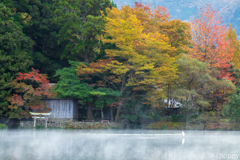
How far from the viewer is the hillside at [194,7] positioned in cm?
12462

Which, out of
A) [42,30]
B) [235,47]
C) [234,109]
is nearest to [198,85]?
[234,109]

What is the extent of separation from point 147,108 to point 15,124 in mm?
12870

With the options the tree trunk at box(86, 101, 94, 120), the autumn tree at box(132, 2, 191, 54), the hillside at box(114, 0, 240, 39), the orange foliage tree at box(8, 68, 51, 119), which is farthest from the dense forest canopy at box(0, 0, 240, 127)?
the hillside at box(114, 0, 240, 39)

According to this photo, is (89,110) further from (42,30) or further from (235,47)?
(235,47)

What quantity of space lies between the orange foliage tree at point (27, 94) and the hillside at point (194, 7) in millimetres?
104625

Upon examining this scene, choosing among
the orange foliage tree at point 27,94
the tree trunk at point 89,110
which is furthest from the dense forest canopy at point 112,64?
the tree trunk at point 89,110

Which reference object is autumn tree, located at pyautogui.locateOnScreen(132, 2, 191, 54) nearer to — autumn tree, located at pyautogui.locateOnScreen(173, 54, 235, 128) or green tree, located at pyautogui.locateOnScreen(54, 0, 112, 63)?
autumn tree, located at pyautogui.locateOnScreen(173, 54, 235, 128)

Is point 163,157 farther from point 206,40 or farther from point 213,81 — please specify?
point 206,40

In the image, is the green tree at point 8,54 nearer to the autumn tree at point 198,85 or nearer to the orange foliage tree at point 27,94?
the orange foliage tree at point 27,94

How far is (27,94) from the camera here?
25109 millimetres

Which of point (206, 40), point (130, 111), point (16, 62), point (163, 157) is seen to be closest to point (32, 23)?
point (16, 62)

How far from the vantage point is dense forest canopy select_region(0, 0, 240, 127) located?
24766 mm

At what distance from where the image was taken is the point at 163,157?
36.9 feet

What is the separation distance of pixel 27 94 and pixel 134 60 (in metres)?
A: 10.2
